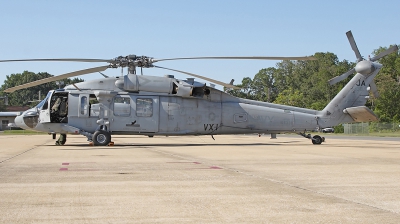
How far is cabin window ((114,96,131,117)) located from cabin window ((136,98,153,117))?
0.45 meters

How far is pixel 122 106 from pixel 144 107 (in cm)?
111

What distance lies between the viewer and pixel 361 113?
27500 millimetres

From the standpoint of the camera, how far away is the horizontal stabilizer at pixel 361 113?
27.2 m

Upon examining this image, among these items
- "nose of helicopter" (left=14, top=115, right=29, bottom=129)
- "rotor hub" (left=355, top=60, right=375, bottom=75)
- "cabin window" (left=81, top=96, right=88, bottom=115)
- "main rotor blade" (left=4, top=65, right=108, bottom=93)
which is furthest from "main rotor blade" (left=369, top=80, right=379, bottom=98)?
"nose of helicopter" (left=14, top=115, right=29, bottom=129)

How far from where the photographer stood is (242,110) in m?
26.9

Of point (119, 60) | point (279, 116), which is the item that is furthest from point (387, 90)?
point (119, 60)

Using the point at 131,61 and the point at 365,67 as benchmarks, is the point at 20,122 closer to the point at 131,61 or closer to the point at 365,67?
the point at 131,61

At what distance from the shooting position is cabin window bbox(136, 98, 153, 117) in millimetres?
25469

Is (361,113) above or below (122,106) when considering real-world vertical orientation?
below

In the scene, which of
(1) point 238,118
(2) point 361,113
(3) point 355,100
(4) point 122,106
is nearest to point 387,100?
(3) point 355,100

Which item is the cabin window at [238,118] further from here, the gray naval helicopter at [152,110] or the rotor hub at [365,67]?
the rotor hub at [365,67]

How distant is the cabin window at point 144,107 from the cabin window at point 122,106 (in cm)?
45

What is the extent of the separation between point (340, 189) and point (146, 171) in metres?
4.71

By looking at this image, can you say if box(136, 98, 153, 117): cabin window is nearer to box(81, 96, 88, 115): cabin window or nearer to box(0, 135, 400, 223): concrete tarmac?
box(81, 96, 88, 115): cabin window
